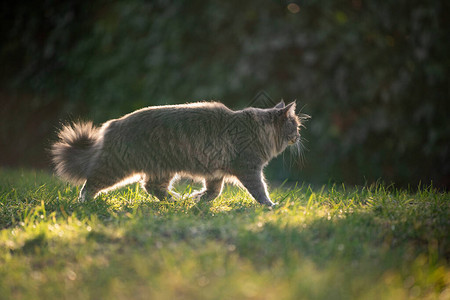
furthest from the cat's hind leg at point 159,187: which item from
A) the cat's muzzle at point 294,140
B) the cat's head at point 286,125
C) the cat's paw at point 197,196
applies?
the cat's muzzle at point 294,140

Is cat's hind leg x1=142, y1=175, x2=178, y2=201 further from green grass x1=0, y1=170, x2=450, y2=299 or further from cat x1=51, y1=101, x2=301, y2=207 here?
green grass x1=0, y1=170, x2=450, y2=299

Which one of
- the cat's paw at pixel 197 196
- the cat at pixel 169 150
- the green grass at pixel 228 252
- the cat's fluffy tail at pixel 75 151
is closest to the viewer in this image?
the green grass at pixel 228 252

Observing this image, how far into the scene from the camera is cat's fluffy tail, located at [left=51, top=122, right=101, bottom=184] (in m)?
4.34

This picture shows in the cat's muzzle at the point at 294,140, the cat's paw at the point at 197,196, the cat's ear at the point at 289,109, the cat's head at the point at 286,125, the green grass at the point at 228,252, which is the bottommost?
the cat's paw at the point at 197,196

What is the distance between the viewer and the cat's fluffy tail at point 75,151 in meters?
4.34

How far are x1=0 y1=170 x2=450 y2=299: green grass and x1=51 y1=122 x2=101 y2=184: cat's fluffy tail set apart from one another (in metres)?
0.42

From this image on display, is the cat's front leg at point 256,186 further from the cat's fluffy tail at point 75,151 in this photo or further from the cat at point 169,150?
the cat's fluffy tail at point 75,151

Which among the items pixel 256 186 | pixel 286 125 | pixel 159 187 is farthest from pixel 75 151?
pixel 286 125

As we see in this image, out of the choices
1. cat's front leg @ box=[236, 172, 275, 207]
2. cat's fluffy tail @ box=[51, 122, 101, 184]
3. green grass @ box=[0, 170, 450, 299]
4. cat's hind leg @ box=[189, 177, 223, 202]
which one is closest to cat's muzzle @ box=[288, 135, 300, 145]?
cat's front leg @ box=[236, 172, 275, 207]

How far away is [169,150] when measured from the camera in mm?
4281

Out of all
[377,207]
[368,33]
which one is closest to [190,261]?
[377,207]

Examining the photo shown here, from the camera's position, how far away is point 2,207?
4.03 meters

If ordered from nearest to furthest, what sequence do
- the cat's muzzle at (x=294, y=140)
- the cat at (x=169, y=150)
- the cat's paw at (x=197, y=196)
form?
the cat at (x=169, y=150) → the cat's paw at (x=197, y=196) → the cat's muzzle at (x=294, y=140)

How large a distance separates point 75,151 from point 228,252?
2.36 metres
